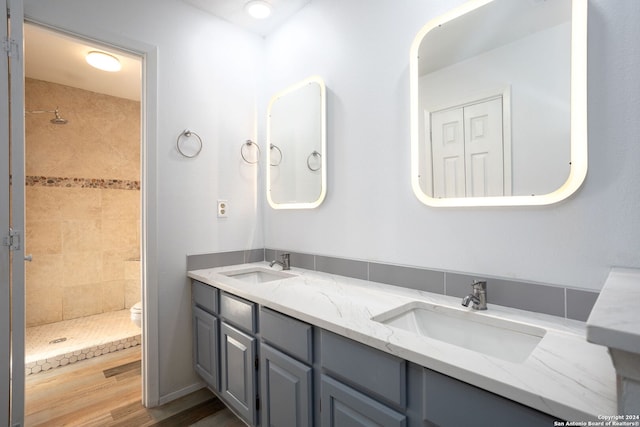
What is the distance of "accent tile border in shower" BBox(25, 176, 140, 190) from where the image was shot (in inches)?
117

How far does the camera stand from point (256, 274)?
212 cm

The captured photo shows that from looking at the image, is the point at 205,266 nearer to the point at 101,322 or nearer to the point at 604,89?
the point at 101,322

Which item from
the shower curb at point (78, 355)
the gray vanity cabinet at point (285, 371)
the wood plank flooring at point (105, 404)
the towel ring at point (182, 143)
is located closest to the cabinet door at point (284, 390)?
the gray vanity cabinet at point (285, 371)

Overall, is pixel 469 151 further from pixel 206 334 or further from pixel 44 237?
pixel 44 237

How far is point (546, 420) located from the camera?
63cm

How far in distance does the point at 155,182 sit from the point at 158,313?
790mm

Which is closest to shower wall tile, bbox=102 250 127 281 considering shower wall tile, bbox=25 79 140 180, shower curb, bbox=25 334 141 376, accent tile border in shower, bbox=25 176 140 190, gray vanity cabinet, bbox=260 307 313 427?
accent tile border in shower, bbox=25 176 140 190

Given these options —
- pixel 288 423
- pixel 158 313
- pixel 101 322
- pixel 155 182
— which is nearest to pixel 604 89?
pixel 288 423

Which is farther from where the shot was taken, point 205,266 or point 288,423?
point 205,266

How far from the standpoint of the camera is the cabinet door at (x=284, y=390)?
1.18 meters

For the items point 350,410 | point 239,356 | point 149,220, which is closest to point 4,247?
point 149,220

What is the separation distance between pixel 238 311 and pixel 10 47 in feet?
5.28

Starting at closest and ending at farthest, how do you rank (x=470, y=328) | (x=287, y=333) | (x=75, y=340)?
(x=470, y=328) → (x=287, y=333) → (x=75, y=340)

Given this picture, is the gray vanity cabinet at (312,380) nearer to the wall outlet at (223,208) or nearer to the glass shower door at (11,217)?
the wall outlet at (223,208)
